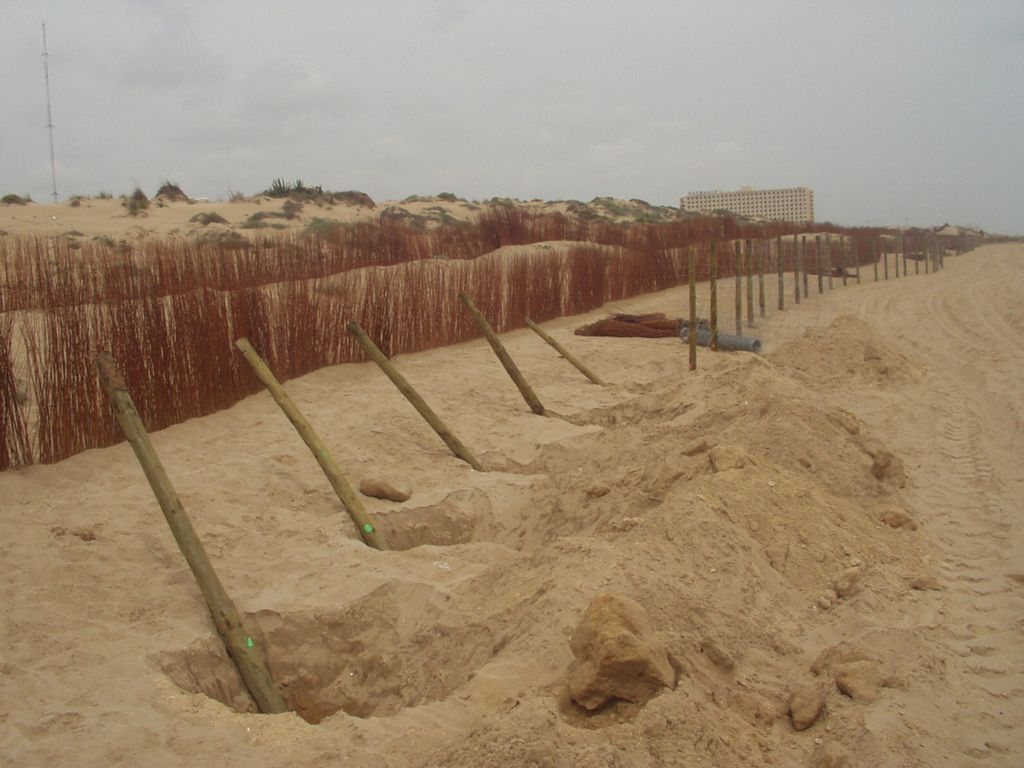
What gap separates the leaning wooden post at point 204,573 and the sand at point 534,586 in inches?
5.3

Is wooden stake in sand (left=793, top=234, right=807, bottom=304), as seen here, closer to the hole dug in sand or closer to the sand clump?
the hole dug in sand

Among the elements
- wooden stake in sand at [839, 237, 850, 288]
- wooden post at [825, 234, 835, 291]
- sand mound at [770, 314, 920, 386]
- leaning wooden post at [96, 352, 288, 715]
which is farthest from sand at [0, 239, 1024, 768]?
wooden stake in sand at [839, 237, 850, 288]

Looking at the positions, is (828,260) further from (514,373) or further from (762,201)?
(762,201)

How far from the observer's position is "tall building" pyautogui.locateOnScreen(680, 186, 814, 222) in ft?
179

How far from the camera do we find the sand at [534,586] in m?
2.62

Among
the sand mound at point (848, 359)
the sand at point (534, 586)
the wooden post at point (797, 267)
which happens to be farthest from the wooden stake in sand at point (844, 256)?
the sand at point (534, 586)

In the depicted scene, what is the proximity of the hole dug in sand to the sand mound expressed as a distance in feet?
18.3

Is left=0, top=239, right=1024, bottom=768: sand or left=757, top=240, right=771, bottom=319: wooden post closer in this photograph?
left=0, top=239, right=1024, bottom=768: sand

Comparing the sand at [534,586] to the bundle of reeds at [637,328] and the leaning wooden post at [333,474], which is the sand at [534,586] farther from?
the bundle of reeds at [637,328]

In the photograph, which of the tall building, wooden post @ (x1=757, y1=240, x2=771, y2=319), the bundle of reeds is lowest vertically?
the bundle of reeds

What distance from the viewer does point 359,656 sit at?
12.0 feet

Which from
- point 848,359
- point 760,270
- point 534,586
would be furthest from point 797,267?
point 534,586

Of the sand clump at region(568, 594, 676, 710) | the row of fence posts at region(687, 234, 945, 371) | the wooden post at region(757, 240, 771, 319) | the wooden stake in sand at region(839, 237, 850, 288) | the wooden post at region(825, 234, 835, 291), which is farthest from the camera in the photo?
the wooden stake in sand at region(839, 237, 850, 288)

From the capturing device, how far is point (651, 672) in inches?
103
